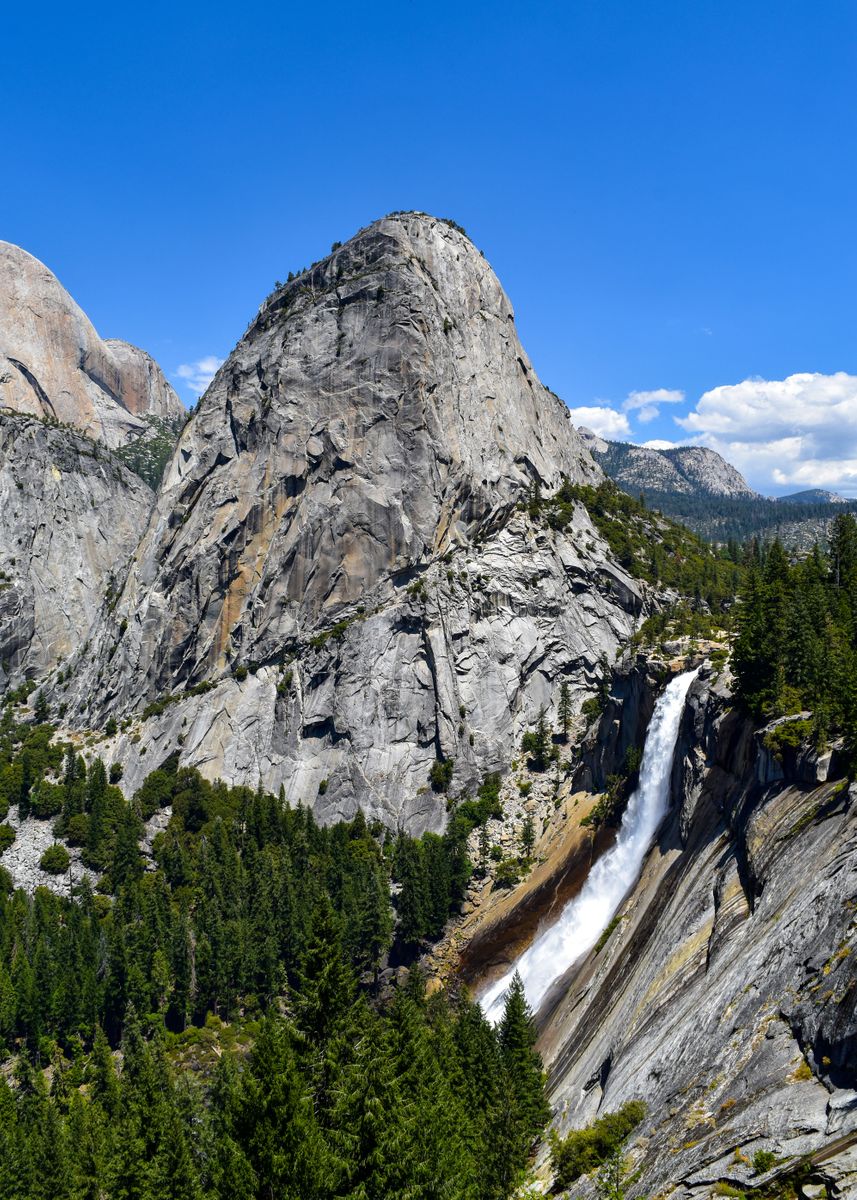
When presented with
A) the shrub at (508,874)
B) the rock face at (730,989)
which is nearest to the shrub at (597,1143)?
the rock face at (730,989)

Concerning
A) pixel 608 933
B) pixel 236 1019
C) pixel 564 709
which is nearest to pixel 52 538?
pixel 564 709

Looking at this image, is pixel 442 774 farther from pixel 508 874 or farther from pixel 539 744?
pixel 508 874

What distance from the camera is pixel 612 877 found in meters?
69.9

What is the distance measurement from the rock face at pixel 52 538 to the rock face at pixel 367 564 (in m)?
25.7

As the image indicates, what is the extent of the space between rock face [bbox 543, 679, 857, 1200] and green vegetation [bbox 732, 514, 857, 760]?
224 centimetres

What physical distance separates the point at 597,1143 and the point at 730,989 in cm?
802

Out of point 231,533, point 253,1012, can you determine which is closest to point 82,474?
point 231,533

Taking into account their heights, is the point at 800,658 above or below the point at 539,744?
above

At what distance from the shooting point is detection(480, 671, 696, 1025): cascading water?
220 ft

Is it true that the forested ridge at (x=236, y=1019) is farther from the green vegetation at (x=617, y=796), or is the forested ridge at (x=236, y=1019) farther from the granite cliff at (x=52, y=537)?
the granite cliff at (x=52, y=537)

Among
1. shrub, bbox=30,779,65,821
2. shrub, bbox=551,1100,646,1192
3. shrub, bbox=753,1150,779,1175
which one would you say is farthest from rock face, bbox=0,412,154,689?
shrub, bbox=753,1150,779,1175

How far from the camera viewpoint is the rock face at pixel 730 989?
23016 millimetres

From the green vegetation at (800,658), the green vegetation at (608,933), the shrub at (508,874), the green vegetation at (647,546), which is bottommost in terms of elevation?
the shrub at (508,874)

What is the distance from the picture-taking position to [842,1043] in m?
23.4
